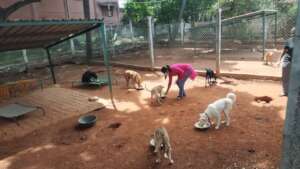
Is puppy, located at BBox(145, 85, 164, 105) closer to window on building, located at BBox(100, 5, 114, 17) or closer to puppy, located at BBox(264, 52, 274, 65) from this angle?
puppy, located at BBox(264, 52, 274, 65)

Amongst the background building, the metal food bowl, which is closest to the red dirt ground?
the metal food bowl

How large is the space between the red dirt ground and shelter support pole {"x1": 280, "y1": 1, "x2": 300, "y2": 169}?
203 centimetres

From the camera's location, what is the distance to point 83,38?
16406 millimetres

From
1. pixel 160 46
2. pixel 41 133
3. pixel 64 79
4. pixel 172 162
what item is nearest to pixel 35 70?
pixel 64 79

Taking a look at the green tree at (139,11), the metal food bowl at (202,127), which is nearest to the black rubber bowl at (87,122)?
the metal food bowl at (202,127)

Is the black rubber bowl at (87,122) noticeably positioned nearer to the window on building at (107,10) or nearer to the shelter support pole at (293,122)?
the shelter support pole at (293,122)

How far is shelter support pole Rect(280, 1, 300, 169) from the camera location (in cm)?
121

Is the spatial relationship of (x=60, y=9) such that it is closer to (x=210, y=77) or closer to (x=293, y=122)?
(x=210, y=77)

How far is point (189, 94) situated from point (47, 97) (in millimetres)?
4151

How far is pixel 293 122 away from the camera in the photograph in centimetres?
124

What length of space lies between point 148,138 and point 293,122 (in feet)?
10.4

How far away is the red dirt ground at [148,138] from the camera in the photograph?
343cm

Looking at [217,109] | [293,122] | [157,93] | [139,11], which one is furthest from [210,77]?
[139,11]

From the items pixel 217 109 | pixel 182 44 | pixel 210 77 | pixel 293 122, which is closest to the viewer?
pixel 293 122
